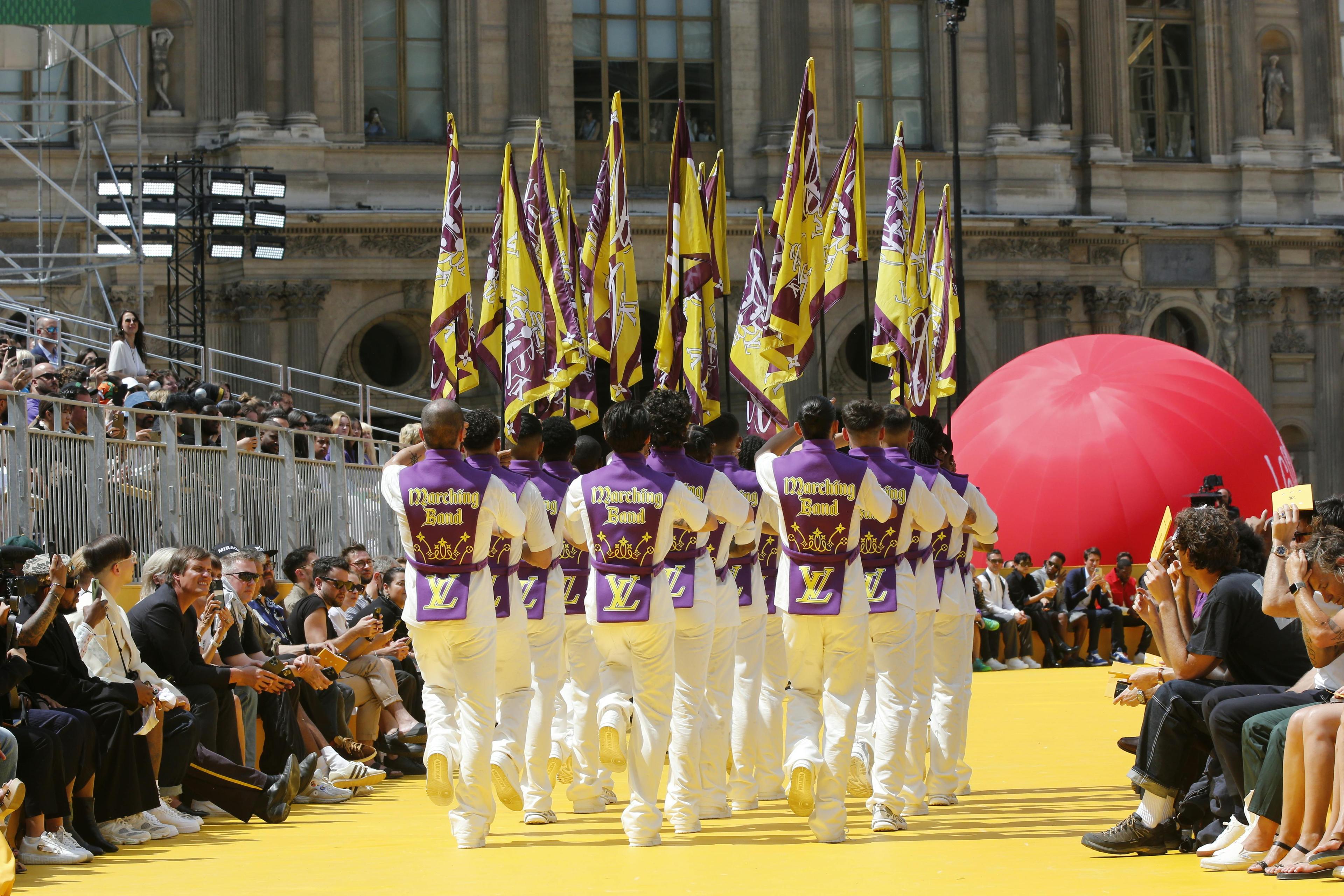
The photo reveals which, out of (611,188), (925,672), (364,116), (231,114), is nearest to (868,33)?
(364,116)

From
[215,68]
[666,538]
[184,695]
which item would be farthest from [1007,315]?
[666,538]

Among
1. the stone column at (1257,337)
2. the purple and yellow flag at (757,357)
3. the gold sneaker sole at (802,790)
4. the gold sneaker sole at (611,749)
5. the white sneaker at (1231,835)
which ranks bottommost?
the white sneaker at (1231,835)

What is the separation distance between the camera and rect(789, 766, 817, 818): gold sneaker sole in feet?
29.7

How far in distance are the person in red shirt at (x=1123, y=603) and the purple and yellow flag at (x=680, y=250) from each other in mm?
8302

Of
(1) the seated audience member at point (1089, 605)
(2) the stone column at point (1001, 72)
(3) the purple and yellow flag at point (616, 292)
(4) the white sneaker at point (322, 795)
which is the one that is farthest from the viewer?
(2) the stone column at point (1001, 72)

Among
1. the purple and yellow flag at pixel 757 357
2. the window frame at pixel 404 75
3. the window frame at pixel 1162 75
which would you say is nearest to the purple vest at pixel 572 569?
the purple and yellow flag at pixel 757 357

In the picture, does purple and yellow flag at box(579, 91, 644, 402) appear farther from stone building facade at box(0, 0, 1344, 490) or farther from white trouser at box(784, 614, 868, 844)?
stone building facade at box(0, 0, 1344, 490)

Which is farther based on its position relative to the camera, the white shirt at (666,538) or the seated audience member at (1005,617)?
the seated audience member at (1005,617)

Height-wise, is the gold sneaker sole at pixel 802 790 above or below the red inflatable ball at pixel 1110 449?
below

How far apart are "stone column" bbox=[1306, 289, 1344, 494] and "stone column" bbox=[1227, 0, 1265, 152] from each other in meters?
3.43

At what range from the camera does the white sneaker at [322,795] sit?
462 inches

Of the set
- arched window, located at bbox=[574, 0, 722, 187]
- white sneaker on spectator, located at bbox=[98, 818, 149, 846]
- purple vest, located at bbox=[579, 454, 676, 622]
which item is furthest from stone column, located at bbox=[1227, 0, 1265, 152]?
white sneaker on spectator, located at bbox=[98, 818, 149, 846]

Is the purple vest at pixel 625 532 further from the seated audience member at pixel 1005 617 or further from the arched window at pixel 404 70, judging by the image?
the arched window at pixel 404 70

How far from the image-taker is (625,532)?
9484 mm
